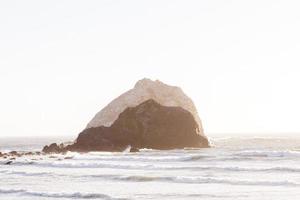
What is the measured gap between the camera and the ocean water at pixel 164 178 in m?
31.2

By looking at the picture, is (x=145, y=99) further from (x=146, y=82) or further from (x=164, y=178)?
(x=164, y=178)

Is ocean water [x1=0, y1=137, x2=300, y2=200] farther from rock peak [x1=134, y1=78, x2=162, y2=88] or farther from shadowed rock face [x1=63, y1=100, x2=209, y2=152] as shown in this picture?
rock peak [x1=134, y1=78, x2=162, y2=88]

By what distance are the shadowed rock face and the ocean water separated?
27812 mm

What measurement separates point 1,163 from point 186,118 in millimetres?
34872

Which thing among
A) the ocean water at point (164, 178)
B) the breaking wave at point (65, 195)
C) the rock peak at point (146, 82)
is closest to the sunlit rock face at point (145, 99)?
the rock peak at point (146, 82)

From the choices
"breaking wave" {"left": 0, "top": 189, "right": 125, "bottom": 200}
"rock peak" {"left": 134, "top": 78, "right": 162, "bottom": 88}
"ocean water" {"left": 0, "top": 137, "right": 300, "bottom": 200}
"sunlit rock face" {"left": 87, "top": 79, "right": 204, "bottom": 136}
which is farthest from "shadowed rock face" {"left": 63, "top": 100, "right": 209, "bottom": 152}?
"breaking wave" {"left": 0, "top": 189, "right": 125, "bottom": 200}

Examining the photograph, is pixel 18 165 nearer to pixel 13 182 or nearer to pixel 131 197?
pixel 13 182

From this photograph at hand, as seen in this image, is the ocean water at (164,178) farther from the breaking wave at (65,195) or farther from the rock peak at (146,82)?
the rock peak at (146,82)

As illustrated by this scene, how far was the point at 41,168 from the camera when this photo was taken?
50594 millimetres

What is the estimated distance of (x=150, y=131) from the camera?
85.4 m

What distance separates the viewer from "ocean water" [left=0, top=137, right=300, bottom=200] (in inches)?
1228

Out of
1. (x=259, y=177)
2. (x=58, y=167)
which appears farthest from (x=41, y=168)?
(x=259, y=177)

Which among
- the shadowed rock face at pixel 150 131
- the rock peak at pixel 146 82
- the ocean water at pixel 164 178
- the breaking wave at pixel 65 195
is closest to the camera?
the breaking wave at pixel 65 195

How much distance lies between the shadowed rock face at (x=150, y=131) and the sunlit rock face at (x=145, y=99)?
2.55 metres
